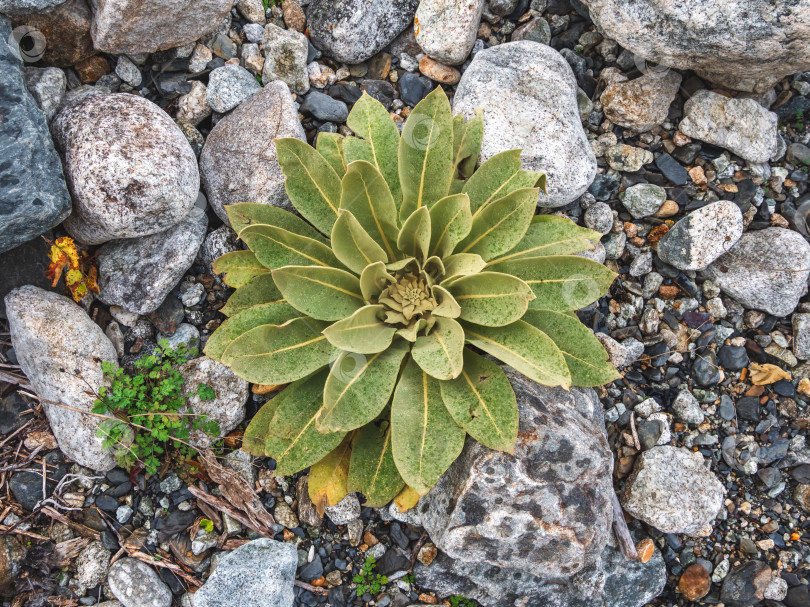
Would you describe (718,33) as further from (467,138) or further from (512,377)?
(512,377)

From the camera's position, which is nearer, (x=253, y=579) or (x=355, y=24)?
(x=253, y=579)

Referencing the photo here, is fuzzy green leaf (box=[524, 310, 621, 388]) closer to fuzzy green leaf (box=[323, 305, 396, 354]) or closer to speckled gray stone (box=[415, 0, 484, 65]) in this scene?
fuzzy green leaf (box=[323, 305, 396, 354])

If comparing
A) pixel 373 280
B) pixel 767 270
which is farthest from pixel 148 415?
pixel 767 270

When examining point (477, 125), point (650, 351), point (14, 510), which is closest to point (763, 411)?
point (650, 351)

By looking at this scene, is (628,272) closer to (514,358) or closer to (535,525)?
(514,358)

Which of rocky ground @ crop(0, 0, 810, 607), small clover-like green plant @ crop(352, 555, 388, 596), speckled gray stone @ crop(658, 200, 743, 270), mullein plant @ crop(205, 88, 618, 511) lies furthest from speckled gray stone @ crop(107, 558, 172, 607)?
speckled gray stone @ crop(658, 200, 743, 270)

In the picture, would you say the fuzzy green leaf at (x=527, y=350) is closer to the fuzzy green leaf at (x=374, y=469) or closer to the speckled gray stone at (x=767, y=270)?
the fuzzy green leaf at (x=374, y=469)
